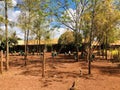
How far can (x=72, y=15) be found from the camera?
31.2m

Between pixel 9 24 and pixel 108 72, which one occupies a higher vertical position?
pixel 9 24

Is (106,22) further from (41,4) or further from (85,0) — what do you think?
(41,4)

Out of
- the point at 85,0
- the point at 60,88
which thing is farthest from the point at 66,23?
the point at 60,88

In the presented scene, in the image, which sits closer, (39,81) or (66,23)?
(39,81)

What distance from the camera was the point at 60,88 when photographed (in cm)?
1677

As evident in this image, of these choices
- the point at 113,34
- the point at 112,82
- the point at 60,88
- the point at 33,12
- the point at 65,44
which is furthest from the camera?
the point at 65,44

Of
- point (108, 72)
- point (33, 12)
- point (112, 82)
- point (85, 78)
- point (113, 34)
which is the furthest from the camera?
point (113, 34)

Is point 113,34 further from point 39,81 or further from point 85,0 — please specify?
point 39,81

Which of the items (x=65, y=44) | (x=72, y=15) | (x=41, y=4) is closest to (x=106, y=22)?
(x=72, y=15)

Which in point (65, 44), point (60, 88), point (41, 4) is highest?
point (41, 4)

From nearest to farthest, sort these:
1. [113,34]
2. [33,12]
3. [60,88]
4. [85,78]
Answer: [60,88] < [85,78] < [33,12] < [113,34]

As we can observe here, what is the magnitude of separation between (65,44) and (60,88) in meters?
39.3

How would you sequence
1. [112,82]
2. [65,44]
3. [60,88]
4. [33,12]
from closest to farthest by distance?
Result: 1. [60,88]
2. [112,82]
3. [33,12]
4. [65,44]

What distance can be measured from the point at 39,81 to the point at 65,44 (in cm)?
3772
